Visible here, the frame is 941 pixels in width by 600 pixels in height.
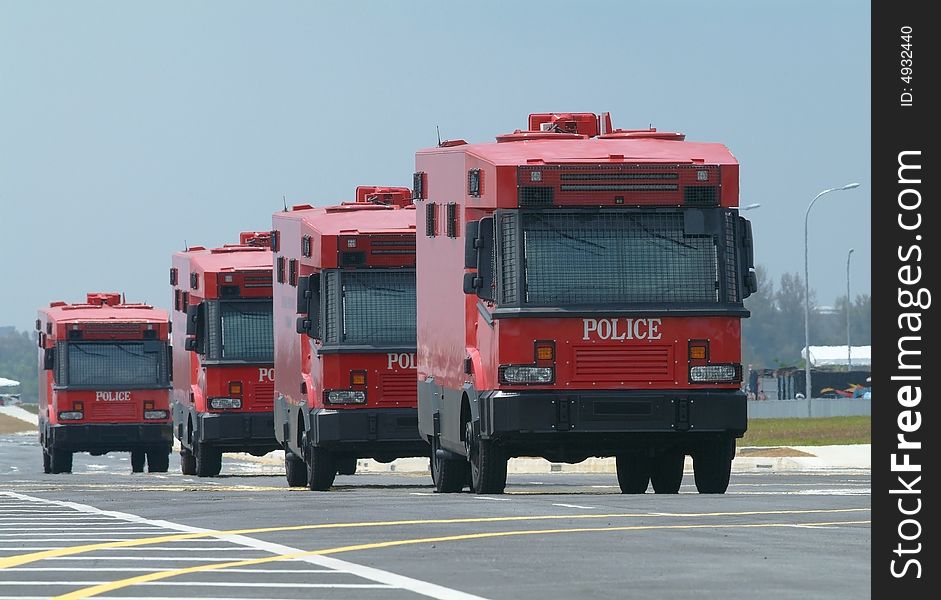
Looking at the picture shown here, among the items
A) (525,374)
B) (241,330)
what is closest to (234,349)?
(241,330)

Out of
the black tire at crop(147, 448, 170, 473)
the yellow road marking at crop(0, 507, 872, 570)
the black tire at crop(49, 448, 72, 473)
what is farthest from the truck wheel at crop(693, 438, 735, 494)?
the black tire at crop(147, 448, 170, 473)

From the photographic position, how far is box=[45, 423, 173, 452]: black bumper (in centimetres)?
4581

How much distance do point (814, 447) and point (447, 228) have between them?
80.9 ft

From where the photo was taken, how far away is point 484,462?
2441 cm

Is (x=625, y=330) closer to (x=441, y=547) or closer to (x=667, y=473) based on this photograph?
(x=667, y=473)

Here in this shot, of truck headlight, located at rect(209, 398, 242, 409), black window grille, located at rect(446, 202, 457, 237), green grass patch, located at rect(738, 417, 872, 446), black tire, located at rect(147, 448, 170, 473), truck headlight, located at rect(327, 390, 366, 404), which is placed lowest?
green grass patch, located at rect(738, 417, 872, 446)

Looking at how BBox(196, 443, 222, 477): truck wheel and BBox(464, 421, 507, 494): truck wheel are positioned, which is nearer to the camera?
BBox(464, 421, 507, 494): truck wheel

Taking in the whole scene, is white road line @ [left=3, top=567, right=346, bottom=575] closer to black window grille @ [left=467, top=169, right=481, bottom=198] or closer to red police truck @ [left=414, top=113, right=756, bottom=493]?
red police truck @ [left=414, top=113, right=756, bottom=493]

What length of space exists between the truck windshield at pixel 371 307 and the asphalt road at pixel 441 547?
476 cm

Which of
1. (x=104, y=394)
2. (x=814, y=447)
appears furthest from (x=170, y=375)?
(x=814, y=447)

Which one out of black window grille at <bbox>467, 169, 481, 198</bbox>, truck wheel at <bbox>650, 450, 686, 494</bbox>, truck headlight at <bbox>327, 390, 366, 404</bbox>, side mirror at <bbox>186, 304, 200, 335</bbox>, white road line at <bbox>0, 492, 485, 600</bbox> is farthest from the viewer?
side mirror at <bbox>186, 304, 200, 335</bbox>

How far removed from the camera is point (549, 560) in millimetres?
15125

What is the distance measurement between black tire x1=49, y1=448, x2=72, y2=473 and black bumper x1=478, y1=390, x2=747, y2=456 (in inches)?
993
